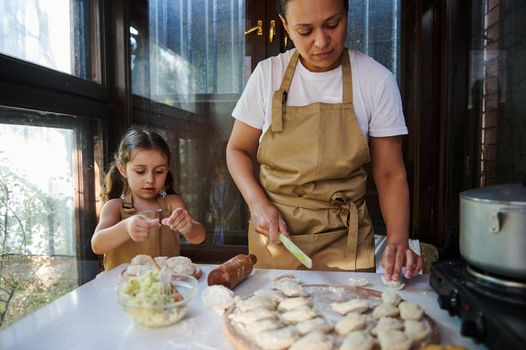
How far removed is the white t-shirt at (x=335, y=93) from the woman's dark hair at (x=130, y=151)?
1.76ft

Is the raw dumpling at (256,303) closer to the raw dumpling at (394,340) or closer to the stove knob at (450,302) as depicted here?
the raw dumpling at (394,340)

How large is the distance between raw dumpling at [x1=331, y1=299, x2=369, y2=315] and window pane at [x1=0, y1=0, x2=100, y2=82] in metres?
1.71

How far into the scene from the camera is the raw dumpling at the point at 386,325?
0.83 m

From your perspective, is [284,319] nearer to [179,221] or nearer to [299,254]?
[299,254]

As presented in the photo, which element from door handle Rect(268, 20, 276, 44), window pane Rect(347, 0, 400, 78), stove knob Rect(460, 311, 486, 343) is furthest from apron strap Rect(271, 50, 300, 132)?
window pane Rect(347, 0, 400, 78)

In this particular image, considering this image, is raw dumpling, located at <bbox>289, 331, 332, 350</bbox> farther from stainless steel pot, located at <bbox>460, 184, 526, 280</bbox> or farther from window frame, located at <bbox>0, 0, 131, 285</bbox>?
window frame, located at <bbox>0, 0, 131, 285</bbox>

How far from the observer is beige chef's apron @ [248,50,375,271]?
144 cm

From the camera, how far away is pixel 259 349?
0.80 m

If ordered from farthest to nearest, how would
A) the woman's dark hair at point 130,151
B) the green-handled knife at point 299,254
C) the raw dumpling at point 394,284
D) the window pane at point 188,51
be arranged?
the window pane at point 188,51 < the woman's dark hair at point 130,151 < the green-handled knife at point 299,254 < the raw dumpling at point 394,284

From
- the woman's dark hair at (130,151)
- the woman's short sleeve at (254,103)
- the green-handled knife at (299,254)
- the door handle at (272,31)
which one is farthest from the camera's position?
the door handle at (272,31)

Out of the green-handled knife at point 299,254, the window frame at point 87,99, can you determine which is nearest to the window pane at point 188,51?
the window frame at point 87,99

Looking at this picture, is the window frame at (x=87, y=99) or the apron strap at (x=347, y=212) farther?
the window frame at (x=87, y=99)

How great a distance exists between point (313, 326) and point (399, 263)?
1.46ft

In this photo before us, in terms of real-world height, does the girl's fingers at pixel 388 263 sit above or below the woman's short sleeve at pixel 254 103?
below
